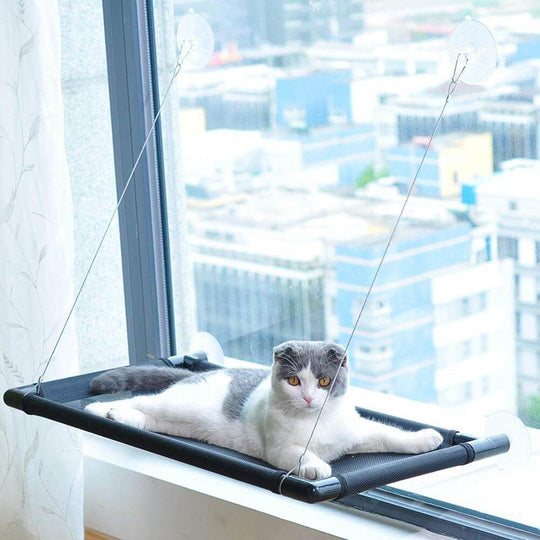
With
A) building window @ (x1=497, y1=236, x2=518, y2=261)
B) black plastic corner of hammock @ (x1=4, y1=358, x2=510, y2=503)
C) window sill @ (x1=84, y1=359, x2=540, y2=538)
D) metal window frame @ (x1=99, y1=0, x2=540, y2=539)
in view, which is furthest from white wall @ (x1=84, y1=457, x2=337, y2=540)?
building window @ (x1=497, y1=236, x2=518, y2=261)

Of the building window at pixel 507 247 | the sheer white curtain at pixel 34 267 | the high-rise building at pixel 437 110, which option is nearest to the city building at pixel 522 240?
the building window at pixel 507 247

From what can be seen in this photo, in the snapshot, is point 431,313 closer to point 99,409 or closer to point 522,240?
point 522,240

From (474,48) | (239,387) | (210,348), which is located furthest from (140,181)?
(474,48)

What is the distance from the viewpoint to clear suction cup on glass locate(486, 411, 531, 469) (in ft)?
4.79

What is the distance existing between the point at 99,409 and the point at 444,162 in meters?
0.67

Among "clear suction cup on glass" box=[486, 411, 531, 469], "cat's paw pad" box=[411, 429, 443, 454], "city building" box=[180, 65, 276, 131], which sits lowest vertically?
"clear suction cup on glass" box=[486, 411, 531, 469]

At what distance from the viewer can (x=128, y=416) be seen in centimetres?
149

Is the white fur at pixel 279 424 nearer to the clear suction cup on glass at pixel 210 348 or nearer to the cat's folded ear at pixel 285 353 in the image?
the cat's folded ear at pixel 285 353

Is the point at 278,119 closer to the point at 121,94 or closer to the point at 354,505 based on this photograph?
the point at 121,94

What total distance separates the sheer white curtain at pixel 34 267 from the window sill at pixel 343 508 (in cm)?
16

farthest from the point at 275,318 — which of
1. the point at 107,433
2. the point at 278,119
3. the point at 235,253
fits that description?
the point at 107,433

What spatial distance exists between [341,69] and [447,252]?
368mm

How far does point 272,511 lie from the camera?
1615mm

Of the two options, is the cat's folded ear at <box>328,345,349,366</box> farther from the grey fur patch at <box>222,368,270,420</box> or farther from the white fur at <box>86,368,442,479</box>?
the grey fur patch at <box>222,368,270,420</box>
